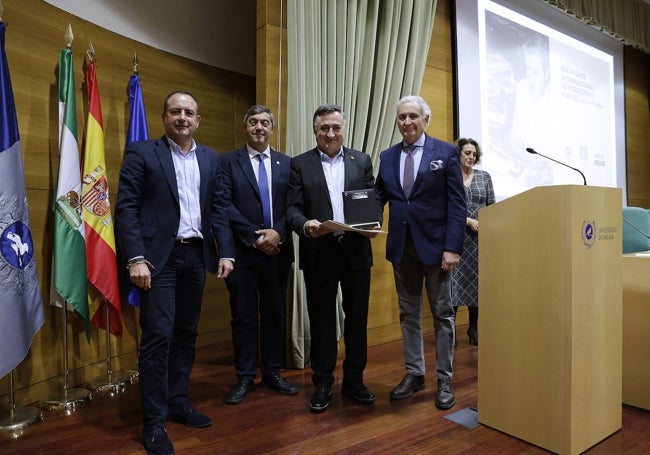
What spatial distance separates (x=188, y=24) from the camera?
3.67 metres

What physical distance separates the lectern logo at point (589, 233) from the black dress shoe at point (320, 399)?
51.5 inches

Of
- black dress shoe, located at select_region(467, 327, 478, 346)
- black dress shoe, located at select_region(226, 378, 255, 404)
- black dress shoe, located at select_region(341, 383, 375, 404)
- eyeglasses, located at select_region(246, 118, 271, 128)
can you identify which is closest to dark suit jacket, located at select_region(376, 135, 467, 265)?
black dress shoe, located at select_region(341, 383, 375, 404)

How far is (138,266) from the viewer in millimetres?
1880

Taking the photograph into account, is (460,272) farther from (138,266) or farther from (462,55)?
(138,266)

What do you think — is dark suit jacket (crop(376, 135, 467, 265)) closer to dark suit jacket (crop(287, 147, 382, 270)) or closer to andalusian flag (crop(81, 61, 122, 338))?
dark suit jacket (crop(287, 147, 382, 270))

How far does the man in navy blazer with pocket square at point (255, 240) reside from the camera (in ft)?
8.16

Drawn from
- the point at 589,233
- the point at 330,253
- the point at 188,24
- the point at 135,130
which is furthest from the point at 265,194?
the point at 188,24

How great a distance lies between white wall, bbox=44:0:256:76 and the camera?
3105mm

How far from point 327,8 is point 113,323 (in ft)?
Answer: 7.75

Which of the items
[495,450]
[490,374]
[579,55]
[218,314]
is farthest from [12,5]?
[579,55]

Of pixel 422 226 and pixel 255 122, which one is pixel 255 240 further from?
pixel 422 226

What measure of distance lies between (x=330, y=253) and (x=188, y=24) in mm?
2364

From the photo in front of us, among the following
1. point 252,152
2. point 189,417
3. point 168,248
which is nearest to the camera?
point 168,248

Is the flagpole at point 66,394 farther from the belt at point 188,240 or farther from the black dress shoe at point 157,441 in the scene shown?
the belt at point 188,240
